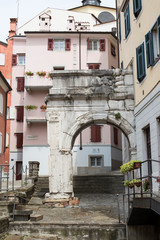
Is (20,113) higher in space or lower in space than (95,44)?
lower

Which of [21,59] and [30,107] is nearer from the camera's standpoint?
[30,107]

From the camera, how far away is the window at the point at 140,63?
13.6m

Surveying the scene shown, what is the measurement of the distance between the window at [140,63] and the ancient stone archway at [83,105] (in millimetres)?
1791

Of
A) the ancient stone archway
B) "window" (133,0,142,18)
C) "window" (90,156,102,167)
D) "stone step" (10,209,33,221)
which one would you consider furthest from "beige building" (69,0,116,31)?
"stone step" (10,209,33,221)

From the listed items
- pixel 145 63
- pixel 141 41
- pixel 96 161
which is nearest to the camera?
pixel 145 63

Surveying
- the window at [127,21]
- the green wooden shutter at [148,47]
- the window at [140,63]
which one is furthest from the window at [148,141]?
the window at [127,21]

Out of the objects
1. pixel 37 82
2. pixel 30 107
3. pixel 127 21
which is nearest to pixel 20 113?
pixel 30 107

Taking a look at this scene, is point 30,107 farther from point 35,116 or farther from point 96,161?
point 96,161

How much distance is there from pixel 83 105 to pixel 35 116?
52.0ft

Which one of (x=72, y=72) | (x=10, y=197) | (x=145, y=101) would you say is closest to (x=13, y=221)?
(x=10, y=197)

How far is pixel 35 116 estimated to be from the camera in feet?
103

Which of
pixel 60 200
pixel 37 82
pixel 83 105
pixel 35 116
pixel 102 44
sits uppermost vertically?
pixel 102 44

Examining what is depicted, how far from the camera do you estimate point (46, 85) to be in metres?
31.2

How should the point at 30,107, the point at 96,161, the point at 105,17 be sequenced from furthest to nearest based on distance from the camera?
the point at 105,17 → the point at 96,161 → the point at 30,107
